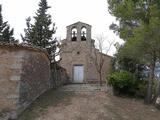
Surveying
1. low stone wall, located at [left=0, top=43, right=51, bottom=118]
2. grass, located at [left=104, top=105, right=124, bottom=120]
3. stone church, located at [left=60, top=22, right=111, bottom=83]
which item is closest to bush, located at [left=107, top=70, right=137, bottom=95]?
grass, located at [left=104, top=105, right=124, bottom=120]

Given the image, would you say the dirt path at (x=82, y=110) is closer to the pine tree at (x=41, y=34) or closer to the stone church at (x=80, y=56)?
the pine tree at (x=41, y=34)

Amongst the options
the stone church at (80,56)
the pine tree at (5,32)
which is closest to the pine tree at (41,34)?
the stone church at (80,56)

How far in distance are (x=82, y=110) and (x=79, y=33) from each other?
421 inches

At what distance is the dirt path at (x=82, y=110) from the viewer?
5.00 metres

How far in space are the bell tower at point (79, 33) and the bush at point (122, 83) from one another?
770 cm

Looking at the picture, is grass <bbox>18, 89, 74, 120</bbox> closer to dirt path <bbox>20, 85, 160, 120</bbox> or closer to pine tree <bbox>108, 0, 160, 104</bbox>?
dirt path <bbox>20, 85, 160, 120</bbox>

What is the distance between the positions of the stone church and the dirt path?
283 inches

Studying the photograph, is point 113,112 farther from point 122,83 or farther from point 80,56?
point 80,56

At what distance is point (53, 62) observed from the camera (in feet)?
35.5

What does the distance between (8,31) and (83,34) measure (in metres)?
8.89

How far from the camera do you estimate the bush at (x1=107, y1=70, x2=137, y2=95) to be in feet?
25.8

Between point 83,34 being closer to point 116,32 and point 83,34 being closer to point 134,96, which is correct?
point 116,32

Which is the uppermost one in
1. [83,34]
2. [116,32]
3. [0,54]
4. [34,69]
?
[83,34]

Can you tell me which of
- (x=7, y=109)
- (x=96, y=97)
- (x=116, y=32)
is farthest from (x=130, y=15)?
(x=7, y=109)
